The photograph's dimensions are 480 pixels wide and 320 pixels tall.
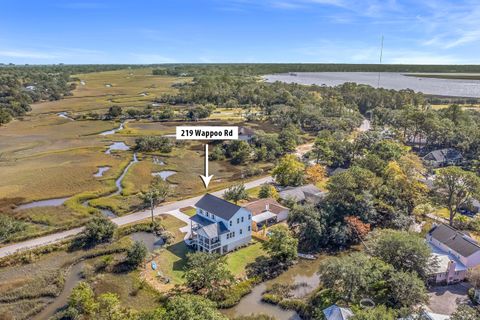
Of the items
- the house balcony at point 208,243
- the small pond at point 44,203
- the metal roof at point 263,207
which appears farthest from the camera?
the small pond at point 44,203

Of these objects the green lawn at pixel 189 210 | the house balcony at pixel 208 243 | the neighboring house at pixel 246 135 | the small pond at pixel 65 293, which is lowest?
the small pond at pixel 65 293

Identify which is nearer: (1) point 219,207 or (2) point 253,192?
(1) point 219,207

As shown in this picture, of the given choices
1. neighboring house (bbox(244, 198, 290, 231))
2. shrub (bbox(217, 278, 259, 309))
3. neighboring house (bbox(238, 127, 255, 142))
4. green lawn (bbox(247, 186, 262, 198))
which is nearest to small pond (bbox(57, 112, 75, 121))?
neighboring house (bbox(238, 127, 255, 142))

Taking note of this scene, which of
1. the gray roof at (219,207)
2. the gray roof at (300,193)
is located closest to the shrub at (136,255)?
the gray roof at (219,207)

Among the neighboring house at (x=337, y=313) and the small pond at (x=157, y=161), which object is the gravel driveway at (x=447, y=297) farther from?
the small pond at (x=157, y=161)

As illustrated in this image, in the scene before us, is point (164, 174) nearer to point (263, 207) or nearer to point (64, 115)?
point (263, 207)

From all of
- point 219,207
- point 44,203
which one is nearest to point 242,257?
point 219,207

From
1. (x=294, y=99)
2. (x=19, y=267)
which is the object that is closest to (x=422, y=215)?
(x=19, y=267)
